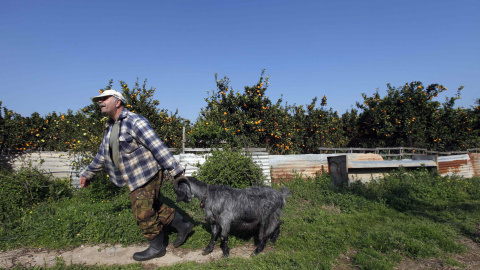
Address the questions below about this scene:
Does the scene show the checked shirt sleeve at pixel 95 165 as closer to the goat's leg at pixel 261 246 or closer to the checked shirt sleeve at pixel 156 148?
the checked shirt sleeve at pixel 156 148

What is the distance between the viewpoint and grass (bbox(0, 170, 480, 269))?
3637 mm

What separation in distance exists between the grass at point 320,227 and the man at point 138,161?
66 cm

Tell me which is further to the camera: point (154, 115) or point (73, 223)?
point (154, 115)

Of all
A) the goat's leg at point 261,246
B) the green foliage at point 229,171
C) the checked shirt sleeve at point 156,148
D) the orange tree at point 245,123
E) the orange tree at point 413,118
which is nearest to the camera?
the checked shirt sleeve at point 156,148

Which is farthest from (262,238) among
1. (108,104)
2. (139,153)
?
(108,104)

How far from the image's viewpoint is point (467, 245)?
417 cm

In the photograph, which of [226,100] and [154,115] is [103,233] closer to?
[154,115]

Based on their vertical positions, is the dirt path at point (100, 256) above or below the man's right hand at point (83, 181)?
below

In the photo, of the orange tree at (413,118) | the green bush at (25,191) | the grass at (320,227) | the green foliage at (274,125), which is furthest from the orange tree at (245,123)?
the orange tree at (413,118)

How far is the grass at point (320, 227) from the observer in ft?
11.9

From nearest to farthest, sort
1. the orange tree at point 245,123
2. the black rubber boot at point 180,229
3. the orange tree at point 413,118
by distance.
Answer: the black rubber boot at point 180,229
the orange tree at point 245,123
the orange tree at point 413,118

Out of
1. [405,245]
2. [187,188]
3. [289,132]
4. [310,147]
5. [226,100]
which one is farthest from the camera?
[310,147]

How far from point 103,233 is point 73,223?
67 centimetres

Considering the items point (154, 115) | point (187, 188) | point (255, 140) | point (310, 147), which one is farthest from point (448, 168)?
point (154, 115)
